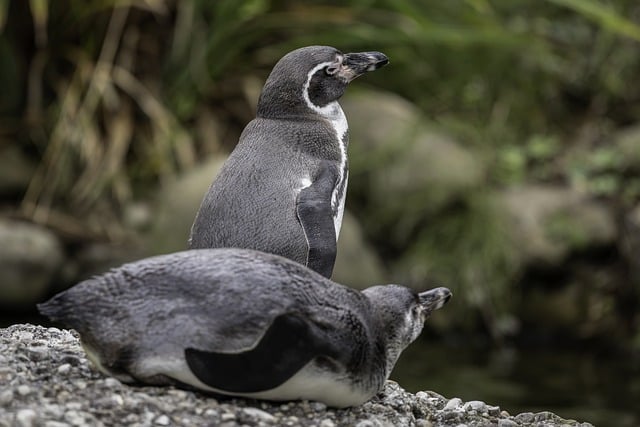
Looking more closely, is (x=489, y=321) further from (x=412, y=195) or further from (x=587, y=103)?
(x=587, y=103)

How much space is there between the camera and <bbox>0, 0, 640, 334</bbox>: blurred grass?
8578 millimetres

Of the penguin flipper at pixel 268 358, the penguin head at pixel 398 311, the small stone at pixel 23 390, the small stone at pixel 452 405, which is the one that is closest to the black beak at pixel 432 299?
the penguin head at pixel 398 311

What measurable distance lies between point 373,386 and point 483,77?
739cm

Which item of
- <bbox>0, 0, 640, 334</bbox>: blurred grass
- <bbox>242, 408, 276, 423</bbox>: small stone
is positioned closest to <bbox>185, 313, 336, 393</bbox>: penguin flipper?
<bbox>242, 408, 276, 423</bbox>: small stone

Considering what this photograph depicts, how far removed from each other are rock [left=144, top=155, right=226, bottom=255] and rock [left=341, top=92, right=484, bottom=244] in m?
1.41

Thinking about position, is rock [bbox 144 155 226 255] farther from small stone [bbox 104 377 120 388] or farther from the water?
small stone [bbox 104 377 120 388]

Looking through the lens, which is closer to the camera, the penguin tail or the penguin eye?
the penguin tail

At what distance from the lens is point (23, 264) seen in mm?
7938

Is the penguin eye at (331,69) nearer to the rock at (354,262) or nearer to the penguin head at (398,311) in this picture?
the penguin head at (398,311)

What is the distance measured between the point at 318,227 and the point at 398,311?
447mm

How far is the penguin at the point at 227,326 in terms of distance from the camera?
2.95 metres

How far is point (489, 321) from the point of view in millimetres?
8547

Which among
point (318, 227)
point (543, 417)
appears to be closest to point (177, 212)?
point (318, 227)

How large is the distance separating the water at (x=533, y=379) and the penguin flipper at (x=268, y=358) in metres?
4.02
